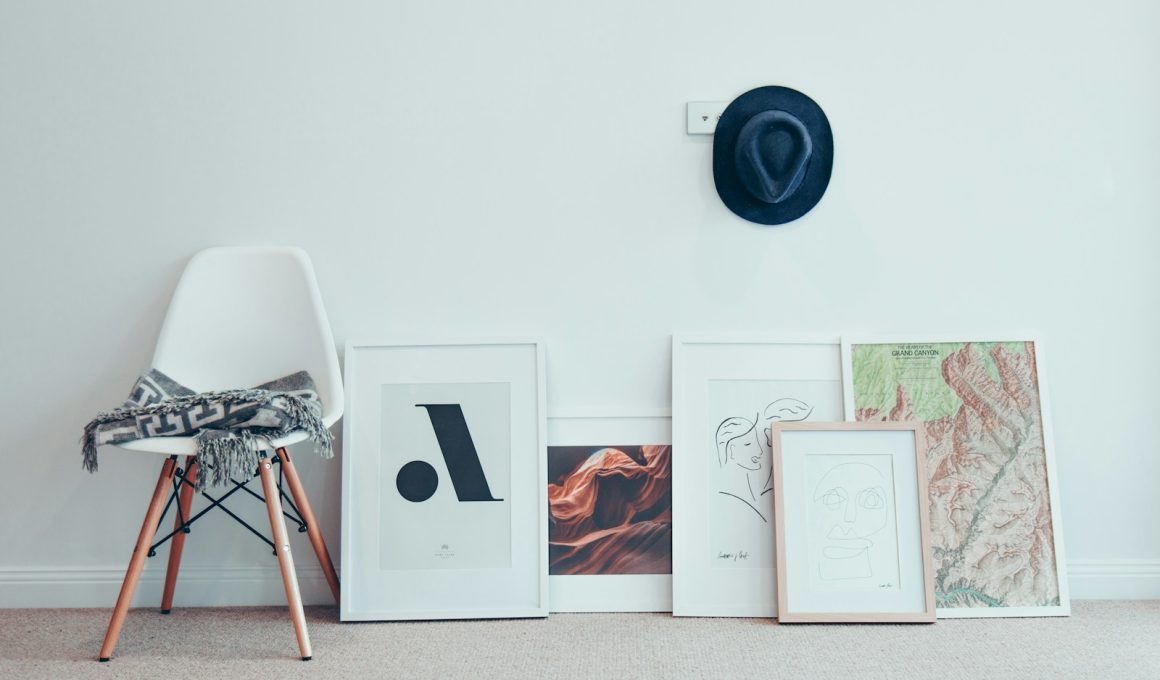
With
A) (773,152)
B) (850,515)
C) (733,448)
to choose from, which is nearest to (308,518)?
(733,448)

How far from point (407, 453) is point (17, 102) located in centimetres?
131

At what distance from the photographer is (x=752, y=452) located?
2.01 meters

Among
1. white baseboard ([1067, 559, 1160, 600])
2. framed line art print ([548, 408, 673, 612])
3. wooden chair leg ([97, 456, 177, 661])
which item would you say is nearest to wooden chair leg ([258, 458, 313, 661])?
wooden chair leg ([97, 456, 177, 661])

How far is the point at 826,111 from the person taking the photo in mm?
2082

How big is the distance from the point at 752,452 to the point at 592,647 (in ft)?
1.94

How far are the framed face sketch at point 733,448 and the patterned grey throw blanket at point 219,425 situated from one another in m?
0.84

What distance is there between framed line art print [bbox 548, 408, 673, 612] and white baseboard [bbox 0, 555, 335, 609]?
1.98 feet

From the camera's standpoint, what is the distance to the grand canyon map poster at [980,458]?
6.43 feet

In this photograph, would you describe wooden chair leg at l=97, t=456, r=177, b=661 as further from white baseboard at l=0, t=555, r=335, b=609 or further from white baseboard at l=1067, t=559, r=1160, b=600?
white baseboard at l=1067, t=559, r=1160, b=600

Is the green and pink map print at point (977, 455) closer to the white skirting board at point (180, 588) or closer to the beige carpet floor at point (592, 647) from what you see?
the beige carpet floor at point (592, 647)

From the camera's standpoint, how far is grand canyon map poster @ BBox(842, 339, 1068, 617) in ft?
6.43

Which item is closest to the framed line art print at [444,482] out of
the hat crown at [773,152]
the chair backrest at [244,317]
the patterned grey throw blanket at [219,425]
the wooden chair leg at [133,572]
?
the chair backrest at [244,317]

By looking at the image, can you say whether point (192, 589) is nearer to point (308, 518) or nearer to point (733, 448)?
point (308, 518)

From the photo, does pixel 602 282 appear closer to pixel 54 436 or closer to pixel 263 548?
pixel 263 548
